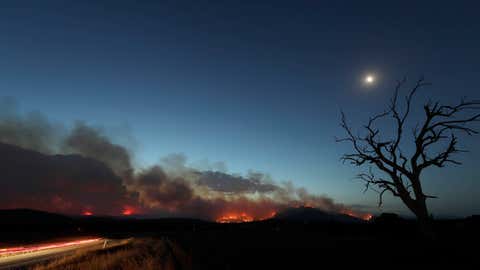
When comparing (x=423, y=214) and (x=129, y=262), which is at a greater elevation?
(x=423, y=214)

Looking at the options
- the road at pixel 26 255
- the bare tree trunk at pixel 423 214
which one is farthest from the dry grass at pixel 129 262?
the bare tree trunk at pixel 423 214

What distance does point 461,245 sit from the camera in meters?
14.2

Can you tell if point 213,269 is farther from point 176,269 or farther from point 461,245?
point 461,245

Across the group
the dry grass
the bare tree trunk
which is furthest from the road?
the bare tree trunk

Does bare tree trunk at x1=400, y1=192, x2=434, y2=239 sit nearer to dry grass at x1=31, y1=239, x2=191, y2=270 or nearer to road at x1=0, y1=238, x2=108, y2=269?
dry grass at x1=31, y1=239, x2=191, y2=270

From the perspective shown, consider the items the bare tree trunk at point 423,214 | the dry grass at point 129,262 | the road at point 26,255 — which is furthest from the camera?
the road at point 26,255

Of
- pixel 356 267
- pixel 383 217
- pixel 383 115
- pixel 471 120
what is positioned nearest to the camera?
pixel 356 267

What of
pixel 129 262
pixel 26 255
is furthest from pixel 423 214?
pixel 26 255

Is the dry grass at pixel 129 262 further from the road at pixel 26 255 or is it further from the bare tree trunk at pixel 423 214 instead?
the bare tree trunk at pixel 423 214

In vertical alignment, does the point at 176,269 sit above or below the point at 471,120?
below

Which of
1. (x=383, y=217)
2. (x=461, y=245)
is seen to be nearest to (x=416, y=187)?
(x=461, y=245)

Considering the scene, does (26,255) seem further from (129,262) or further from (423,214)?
(423,214)

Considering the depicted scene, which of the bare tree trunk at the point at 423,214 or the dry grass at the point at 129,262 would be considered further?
the bare tree trunk at the point at 423,214

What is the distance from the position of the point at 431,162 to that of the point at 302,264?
9.99m
